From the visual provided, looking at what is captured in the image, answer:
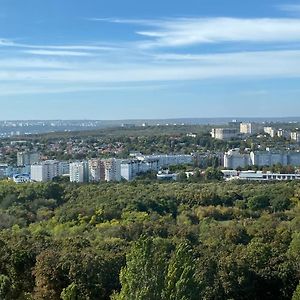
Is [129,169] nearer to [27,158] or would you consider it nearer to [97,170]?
[97,170]

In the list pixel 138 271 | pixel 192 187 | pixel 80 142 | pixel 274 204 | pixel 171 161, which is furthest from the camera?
pixel 80 142

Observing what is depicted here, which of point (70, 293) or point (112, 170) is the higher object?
point (70, 293)

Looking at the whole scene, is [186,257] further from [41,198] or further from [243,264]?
[41,198]

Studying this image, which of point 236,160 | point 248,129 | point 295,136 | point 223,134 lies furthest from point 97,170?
point 248,129

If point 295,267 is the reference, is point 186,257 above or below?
above

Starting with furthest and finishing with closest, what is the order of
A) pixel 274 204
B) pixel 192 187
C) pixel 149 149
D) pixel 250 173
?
pixel 149 149 < pixel 250 173 < pixel 192 187 < pixel 274 204

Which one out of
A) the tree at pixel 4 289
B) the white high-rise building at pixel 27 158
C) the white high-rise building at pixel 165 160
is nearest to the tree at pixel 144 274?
the tree at pixel 4 289

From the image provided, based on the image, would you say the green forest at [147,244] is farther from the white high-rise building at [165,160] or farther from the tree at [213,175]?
the white high-rise building at [165,160]

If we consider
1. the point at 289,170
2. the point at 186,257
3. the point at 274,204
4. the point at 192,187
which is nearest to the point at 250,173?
the point at 289,170
